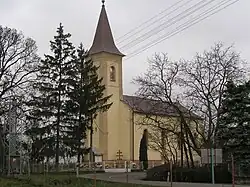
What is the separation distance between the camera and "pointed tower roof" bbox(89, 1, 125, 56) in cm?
7638

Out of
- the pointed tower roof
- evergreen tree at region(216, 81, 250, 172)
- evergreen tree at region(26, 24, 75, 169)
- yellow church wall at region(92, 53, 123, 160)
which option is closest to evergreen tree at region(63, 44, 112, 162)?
evergreen tree at region(26, 24, 75, 169)

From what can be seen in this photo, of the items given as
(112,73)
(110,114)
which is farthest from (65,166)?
(112,73)

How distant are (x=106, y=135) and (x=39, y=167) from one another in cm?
2496

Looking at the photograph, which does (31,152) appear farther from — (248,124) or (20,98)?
(248,124)

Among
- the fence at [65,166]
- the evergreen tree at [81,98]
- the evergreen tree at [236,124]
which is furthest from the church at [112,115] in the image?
the evergreen tree at [236,124]

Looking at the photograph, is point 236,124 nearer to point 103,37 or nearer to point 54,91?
point 54,91

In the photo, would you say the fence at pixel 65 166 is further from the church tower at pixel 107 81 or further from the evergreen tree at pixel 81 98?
the church tower at pixel 107 81

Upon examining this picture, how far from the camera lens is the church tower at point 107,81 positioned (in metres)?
74.4

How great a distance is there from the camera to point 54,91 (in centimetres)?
5725

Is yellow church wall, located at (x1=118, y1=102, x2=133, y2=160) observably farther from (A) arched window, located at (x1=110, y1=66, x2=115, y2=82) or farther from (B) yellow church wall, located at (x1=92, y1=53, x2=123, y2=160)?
(A) arched window, located at (x1=110, y1=66, x2=115, y2=82)

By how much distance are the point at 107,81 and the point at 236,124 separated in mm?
38655

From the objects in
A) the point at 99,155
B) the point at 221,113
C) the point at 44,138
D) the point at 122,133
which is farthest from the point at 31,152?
the point at 221,113

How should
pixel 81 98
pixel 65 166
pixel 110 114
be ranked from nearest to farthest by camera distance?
pixel 65 166 → pixel 81 98 → pixel 110 114

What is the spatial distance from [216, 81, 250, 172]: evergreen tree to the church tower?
36.1 metres
